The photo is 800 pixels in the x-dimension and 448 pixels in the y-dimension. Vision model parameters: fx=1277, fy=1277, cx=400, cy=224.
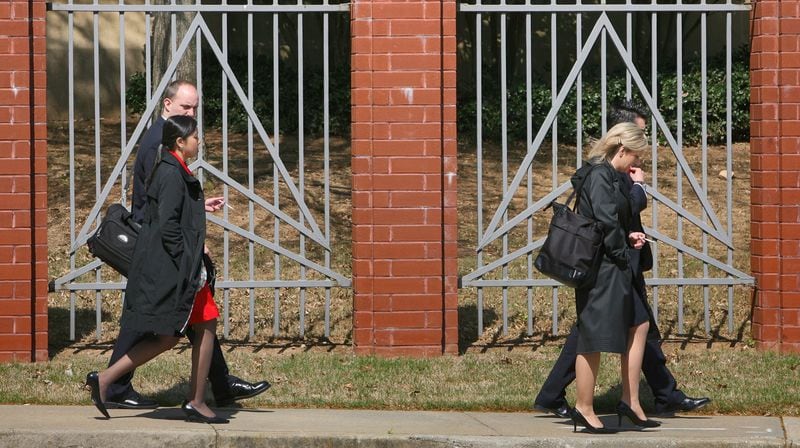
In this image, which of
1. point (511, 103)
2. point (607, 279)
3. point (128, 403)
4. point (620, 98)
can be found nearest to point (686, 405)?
point (607, 279)

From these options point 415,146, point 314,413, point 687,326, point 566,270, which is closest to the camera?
point 566,270

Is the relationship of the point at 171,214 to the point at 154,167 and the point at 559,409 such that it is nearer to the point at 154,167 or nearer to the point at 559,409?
the point at 154,167

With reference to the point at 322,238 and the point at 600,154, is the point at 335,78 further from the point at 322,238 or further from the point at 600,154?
the point at 600,154

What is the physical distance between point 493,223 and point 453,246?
0.33 metres

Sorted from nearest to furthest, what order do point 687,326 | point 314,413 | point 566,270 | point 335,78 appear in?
point 566,270 → point 314,413 → point 687,326 → point 335,78

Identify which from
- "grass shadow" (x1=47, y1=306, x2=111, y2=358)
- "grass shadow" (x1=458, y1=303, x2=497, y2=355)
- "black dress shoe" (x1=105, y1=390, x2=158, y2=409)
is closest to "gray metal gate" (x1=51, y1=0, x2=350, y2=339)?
"grass shadow" (x1=47, y1=306, x2=111, y2=358)

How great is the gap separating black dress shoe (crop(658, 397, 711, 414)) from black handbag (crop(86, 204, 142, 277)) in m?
2.87

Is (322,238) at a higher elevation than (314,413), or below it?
higher

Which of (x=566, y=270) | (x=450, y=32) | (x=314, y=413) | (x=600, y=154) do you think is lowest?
(x=314, y=413)

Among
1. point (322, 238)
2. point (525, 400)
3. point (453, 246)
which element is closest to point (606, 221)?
point (525, 400)

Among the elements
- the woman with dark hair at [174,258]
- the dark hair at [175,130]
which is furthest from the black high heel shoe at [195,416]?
the dark hair at [175,130]

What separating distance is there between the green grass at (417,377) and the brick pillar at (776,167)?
273mm

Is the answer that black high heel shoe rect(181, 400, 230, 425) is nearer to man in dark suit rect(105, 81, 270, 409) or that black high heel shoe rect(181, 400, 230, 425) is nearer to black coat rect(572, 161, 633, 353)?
man in dark suit rect(105, 81, 270, 409)

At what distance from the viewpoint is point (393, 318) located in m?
8.05
